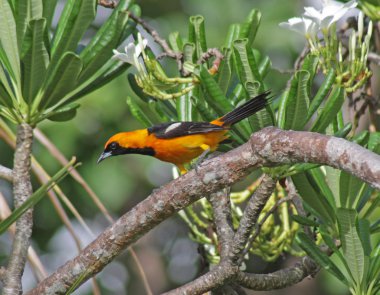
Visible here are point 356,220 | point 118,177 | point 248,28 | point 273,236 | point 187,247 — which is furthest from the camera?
point 187,247

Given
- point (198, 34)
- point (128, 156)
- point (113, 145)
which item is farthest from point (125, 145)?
point (128, 156)

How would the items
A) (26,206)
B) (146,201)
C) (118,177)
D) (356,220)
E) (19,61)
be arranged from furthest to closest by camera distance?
(118,177) → (19,61) → (356,220) → (146,201) → (26,206)

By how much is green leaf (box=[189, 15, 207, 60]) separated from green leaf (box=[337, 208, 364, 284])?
953mm

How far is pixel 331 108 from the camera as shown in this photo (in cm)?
253

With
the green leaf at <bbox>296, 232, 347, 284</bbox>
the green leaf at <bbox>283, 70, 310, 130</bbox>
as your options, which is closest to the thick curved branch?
the green leaf at <bbox>283, 70, 310, 130</bbox>

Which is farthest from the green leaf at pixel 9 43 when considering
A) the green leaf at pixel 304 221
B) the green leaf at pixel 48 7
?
the green leaf at pixel 304 221

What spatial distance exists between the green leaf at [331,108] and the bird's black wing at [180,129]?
0.60m

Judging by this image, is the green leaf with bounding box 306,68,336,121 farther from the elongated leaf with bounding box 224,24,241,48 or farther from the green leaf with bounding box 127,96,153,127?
the green leaf with bounding box 127,96,153,127

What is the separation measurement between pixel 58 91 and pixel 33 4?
345 millimetres

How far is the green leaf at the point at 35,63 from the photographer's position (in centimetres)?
270

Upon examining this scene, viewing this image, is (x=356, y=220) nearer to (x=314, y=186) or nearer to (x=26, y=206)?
(x=314, y=186)

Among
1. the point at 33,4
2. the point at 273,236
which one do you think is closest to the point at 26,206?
the point at 33,4

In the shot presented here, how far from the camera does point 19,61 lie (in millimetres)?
2814

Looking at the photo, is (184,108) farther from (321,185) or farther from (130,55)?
(321,185)
